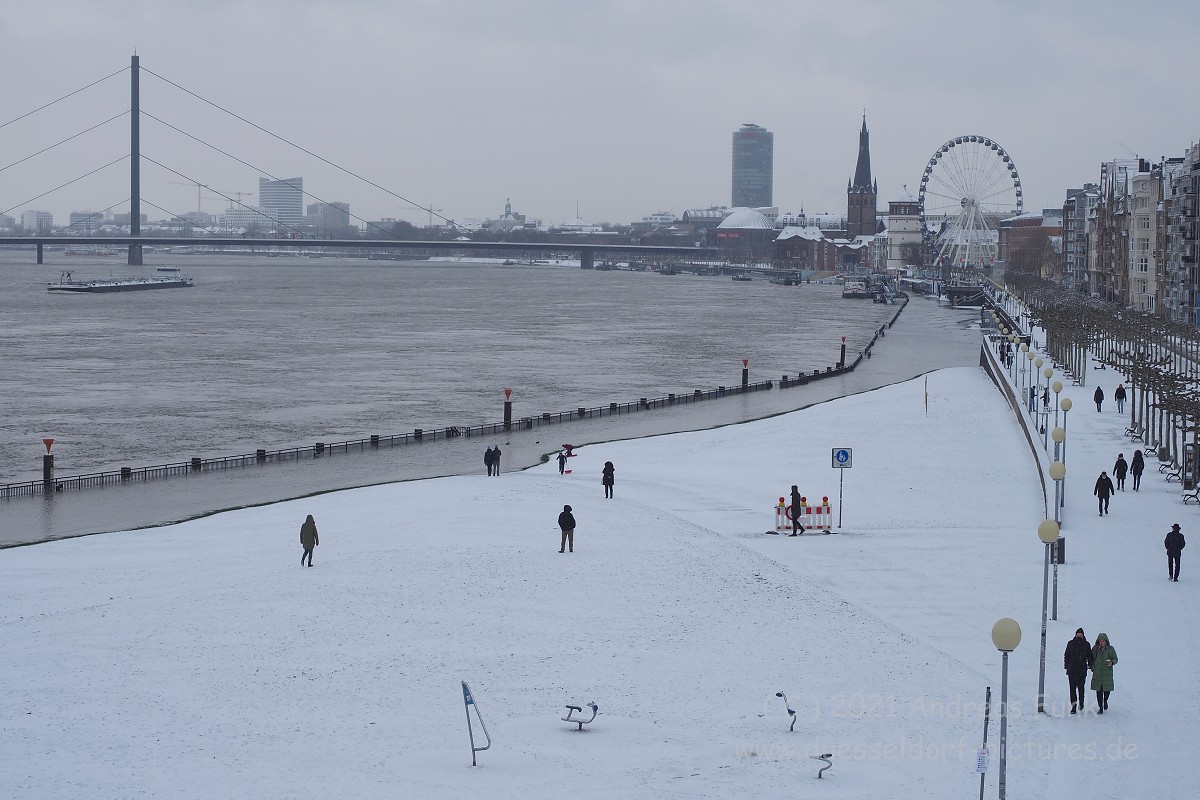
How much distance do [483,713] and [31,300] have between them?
106918mm

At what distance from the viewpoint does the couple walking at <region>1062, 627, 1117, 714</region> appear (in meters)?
12.0

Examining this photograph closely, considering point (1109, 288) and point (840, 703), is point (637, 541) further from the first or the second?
point (1109, 288)

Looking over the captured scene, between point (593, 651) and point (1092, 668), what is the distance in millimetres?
4805

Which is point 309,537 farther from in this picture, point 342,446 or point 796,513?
point 342,446

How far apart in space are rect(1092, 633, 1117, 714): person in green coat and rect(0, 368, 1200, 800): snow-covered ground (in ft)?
0.55

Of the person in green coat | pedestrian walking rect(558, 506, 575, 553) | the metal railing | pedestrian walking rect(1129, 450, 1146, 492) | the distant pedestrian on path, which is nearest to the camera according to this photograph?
the person in green coat

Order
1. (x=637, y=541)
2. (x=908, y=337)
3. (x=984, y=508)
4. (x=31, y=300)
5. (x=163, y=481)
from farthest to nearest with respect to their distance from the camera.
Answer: (x=31, y=300) < (x=908, y=337) < (x=163, y=481) < (x=984, y=508) < (x=637, y=541)

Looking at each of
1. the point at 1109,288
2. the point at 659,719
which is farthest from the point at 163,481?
the point at 1109,288

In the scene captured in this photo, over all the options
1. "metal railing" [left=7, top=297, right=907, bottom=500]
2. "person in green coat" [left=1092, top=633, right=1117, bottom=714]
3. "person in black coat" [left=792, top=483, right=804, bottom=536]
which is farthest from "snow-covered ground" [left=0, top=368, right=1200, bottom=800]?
"metal railing" [left=7, top=297, right=907, bottom=500]

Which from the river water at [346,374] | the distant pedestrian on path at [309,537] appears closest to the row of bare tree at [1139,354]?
the river water at [346,374]

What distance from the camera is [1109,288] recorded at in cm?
8919

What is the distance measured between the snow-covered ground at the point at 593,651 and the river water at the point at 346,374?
656cm

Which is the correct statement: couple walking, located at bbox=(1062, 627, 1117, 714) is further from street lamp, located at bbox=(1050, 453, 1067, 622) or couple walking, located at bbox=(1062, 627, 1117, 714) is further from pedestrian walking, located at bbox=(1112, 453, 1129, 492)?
pedestrian walking, located at bbox=(1112, 453, 1129, 492)

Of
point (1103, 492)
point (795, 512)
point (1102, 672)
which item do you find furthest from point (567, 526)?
point (1103, 492)
